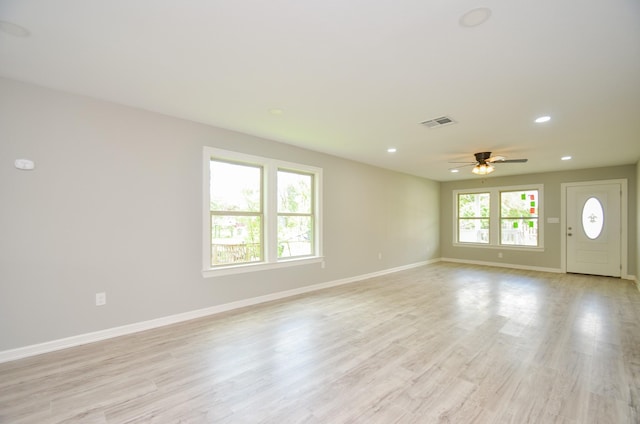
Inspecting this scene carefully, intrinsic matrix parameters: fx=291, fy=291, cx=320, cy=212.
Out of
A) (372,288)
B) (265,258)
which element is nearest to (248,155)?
(265,258)

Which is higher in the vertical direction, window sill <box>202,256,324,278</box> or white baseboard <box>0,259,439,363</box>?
window sill <box>202,256,324,278</box>

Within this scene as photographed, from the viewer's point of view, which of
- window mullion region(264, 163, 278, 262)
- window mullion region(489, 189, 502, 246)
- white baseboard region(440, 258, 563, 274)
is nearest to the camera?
window mullion region(264, 163, 278, 262)

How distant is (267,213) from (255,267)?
859 millimetres

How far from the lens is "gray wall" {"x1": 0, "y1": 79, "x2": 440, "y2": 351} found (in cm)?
271

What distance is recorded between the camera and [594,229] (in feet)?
21.9

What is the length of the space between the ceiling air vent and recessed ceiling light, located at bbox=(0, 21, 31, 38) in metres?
3.81

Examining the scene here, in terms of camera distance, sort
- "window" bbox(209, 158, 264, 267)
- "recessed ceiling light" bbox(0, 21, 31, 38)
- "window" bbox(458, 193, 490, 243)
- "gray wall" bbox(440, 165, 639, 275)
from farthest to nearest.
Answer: "window" bbox(458, 193, 490, 243), "gray wall" bbox(440, 165, 639, 275), "window" bbox(209, 158, 264, 267), "recessed ceiling light" bbox(0, 21, 31, 38)

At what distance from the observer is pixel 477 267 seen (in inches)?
307

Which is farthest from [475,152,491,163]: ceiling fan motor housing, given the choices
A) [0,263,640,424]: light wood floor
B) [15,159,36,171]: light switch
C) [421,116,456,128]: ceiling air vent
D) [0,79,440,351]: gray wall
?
[15,159,36,171]: light switch

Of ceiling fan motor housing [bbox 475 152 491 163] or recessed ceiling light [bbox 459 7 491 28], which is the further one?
ceiling fan motor housing [bbox 475 152 491 163]

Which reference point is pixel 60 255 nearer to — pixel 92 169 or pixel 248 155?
pixel 92 169

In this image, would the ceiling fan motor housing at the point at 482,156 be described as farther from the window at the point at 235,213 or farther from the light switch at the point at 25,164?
the light switch at the point at 25,164

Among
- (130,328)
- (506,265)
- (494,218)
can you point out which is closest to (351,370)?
(130,328)

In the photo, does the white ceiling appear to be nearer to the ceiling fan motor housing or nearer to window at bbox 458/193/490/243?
the ceiling fan motor housing
